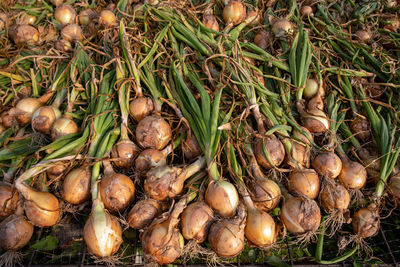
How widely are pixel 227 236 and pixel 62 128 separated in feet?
3.85

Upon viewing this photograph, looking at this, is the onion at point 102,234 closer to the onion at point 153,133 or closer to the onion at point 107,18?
the onion at point 153,133

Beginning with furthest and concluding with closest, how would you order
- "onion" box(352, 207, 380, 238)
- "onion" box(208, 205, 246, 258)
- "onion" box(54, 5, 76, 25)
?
1. "onion" box(54, 5, 76, 25)
2. "onion" box(352, 207, 380, 238)
3. "onion" box(208, 205, 246, 258)

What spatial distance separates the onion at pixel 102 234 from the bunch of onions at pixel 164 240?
0.50ft

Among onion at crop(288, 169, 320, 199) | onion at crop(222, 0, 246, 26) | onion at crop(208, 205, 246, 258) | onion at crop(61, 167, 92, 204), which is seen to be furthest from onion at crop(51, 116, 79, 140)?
onion at crop(222, 0, 246, 26)

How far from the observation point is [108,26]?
206 cm

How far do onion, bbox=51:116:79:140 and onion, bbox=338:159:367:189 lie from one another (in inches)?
65.6

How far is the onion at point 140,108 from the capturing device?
1667mm

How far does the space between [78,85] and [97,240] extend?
1065 millimetres

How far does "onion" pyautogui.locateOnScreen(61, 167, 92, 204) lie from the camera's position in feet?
4.64

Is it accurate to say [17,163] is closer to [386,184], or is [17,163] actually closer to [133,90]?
[133,90]

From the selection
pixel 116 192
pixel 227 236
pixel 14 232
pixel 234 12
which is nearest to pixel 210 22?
pixel 234 12

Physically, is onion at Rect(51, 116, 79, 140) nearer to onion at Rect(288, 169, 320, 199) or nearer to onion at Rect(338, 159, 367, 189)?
onion at Rect(288, 169, 320, 199)

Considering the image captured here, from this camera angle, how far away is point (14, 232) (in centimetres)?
135

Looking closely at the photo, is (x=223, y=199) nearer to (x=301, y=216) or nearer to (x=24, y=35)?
(x=301, y=216)
